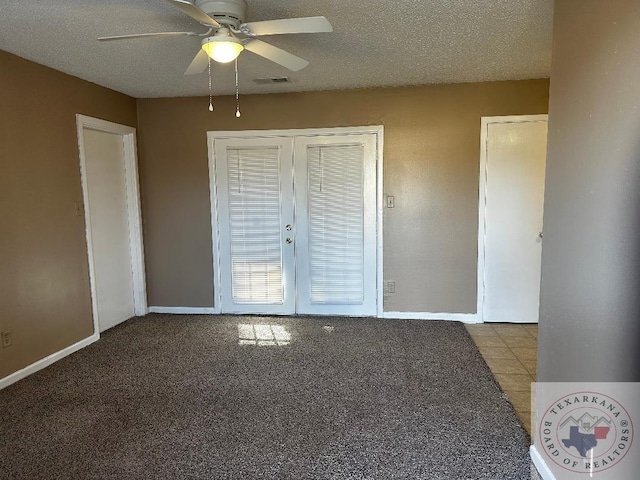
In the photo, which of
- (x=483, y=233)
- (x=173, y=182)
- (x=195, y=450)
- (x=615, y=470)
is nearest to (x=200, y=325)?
(x=173, y=182)

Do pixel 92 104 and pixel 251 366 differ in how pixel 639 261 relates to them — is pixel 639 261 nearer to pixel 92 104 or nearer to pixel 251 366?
pixel 251 366

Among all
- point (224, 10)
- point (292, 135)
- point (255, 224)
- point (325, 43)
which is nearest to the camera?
point (224, 10)

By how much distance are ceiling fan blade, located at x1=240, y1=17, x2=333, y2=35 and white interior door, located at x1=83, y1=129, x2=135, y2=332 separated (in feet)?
8.43

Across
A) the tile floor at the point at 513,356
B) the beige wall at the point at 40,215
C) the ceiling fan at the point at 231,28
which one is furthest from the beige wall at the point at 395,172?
the ceiling fan at the point at 231,28

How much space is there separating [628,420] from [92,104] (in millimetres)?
4438

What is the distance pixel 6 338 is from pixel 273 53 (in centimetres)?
274

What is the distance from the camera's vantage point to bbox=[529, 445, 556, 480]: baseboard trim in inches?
73.5

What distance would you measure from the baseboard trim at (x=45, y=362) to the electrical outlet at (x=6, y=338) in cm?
23

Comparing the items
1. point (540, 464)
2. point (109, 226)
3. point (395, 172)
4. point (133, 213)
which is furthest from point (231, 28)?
point (133, 213)

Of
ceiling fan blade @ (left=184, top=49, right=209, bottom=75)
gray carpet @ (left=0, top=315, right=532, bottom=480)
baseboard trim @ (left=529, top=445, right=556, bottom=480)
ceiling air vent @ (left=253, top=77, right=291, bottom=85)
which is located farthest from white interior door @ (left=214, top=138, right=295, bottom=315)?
baseboard trim @ (left=529, top=445, right=556, bottom=480)

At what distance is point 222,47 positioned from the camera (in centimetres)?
214

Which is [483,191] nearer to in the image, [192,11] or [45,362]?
[192,11]

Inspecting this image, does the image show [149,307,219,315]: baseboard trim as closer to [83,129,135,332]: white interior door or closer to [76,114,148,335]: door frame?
[76,114,148,335]: door frame

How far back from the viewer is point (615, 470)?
Answer: 145 cm
